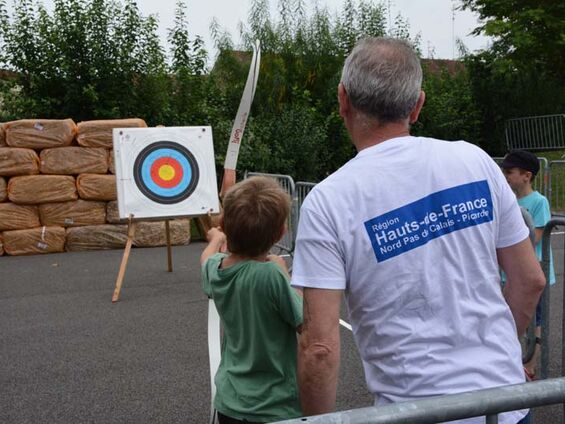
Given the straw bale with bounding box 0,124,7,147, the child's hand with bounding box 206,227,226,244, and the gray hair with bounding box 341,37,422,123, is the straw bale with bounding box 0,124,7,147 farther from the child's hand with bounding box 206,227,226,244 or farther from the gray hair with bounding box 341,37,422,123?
the gray hair with bounding box 341,37,422,123

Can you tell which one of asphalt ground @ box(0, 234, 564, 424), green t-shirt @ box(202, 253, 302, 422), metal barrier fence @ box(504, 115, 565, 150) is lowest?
asphalt ground @ box(0, 234, 564, 424)

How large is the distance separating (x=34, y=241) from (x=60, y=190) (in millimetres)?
826

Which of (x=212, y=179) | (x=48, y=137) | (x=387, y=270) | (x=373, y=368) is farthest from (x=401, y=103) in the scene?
(x=48, y=137)

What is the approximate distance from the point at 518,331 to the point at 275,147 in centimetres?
1196

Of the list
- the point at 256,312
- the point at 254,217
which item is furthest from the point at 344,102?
the point at 256,312

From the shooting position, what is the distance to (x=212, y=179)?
7727 millimetres

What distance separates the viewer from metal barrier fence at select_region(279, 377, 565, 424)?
115cm

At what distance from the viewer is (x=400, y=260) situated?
1.57m

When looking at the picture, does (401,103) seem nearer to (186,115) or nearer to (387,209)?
(387,209)

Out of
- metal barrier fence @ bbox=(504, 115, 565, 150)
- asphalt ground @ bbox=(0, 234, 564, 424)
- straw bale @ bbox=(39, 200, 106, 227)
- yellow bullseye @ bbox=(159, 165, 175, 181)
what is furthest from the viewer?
metal barrier fence @ bbox=(504, 115, 565, 150)

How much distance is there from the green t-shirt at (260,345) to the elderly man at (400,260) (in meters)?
0.42

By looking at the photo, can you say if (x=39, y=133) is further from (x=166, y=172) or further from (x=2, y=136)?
(x=166, y=172)

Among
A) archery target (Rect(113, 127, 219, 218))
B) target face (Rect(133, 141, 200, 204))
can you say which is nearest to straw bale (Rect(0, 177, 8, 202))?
archery target (Rect(113, 127, 219, 218))

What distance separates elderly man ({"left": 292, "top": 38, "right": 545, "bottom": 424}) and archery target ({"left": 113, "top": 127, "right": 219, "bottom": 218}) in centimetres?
597
